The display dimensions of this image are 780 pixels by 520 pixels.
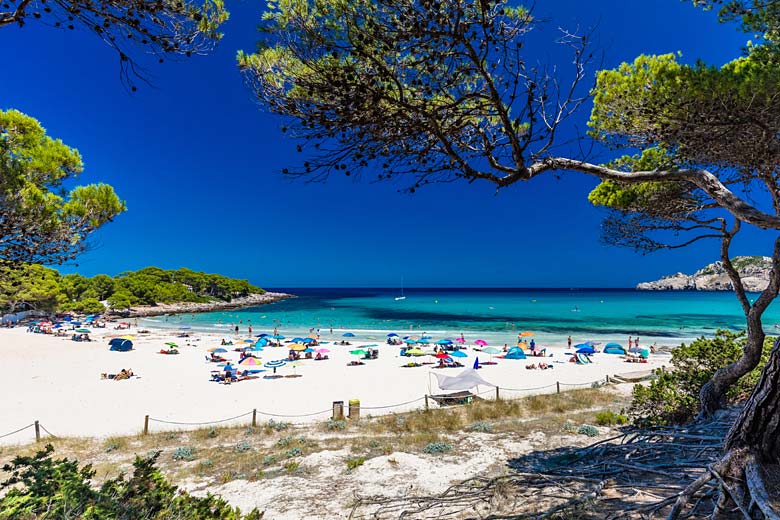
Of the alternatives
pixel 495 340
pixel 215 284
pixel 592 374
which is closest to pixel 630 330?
pixel 495 340

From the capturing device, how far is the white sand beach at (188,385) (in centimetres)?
1430

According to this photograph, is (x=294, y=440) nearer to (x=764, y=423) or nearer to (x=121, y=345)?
(x=764, y=423)

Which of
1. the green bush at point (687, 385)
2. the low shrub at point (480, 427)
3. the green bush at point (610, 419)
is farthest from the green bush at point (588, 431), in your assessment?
the low shrub at point (480, 427)

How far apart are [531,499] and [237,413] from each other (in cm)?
1379

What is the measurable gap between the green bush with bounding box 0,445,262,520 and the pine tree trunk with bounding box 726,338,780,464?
4611 millimetres

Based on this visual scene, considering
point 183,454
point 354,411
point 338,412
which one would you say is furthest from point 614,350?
point 183,454

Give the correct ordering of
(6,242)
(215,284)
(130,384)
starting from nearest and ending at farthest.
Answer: (6,242)
(130,384)
(215,284)

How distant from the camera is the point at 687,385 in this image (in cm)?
806

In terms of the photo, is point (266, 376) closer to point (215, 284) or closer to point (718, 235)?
point (718, 235)

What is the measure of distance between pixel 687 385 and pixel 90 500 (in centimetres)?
1048

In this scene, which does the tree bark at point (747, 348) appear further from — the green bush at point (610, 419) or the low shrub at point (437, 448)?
the low shrub at point (437, 448)

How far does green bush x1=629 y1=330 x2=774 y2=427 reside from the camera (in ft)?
24.5

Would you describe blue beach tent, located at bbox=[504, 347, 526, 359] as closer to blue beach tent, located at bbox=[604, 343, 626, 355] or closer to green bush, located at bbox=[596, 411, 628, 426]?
blue beach tent, located at bbox=[604, 343, 626, 355]

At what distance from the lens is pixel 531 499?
4.26m
